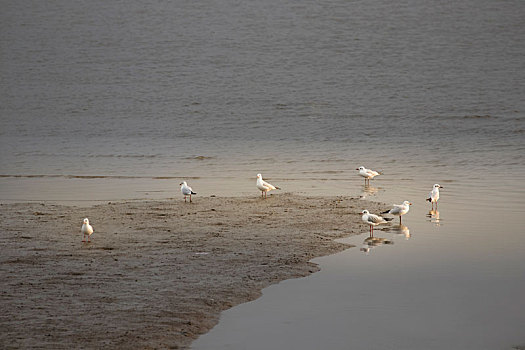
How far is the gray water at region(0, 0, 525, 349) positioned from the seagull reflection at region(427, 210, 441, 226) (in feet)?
0.61

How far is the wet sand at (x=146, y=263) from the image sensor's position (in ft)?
24.4

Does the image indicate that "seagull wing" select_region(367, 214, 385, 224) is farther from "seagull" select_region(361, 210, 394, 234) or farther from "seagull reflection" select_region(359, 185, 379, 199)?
"seagull reflection" select_region(359, 185, 379, 199)

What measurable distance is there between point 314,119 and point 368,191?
22849 mm

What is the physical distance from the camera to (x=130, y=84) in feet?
171

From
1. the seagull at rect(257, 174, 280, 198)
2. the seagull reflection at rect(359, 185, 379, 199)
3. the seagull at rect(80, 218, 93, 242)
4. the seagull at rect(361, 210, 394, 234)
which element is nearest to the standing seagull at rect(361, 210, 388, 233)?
the seagull at rect(361, 210, 394, 234)

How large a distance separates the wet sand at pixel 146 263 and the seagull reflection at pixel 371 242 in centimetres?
36

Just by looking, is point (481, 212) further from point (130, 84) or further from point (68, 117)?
point (130, 84)

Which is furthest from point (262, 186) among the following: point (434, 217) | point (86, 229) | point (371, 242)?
point (86, 229)

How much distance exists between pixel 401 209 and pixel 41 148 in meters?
23.2

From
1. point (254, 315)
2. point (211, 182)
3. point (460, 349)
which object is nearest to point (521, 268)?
point (460, 349)

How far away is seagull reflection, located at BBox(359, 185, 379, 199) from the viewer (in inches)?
667

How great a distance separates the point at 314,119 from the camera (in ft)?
133

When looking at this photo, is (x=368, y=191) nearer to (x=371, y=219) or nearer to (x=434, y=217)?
(x=434, y=217)

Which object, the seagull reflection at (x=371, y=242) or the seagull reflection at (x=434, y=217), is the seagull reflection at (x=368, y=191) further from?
the seagull reflection at (x=371, y=242)
